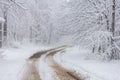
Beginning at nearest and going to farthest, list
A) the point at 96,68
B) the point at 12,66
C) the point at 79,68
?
the point at 96,68
the point at 79,68
the point at 12,66

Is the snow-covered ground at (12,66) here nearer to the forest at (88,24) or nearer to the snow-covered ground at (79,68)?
the snow-covered ground at (79,68)

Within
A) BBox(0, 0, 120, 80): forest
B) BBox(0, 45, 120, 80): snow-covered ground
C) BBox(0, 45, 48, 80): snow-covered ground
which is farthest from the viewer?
BBox(0, 0, 120, 80): forest

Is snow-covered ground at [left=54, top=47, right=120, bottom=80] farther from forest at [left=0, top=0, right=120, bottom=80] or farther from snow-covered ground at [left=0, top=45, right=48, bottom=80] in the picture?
snow-covered ground at [left=0, top=45, right=48, bottom=80]

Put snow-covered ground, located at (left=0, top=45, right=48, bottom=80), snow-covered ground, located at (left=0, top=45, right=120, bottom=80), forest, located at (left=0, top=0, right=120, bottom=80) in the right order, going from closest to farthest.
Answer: snow-covered ground, located at (left=0, top=45, right=48, bottom=80) → snow-covered ground, located at (left=0, top=45, right=120, bottom=80) → forest, located at (left=0, top=0, right=120, bottom=80)

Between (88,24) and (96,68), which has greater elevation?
(88,24)

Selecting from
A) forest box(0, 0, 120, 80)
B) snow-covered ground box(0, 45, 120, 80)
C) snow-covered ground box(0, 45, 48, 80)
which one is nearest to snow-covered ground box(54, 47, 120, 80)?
snow-covered ground box(0, 45, 120, 80)

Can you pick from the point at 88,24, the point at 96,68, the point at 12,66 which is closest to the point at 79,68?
the point at 96,68

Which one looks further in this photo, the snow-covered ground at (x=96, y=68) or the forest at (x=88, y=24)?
the forest at (x=88, y=24)

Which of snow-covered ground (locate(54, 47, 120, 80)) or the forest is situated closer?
snow-covered ground (locate(54, 47, 120, 80))

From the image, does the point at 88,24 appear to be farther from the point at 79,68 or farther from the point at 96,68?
the point at 96,68

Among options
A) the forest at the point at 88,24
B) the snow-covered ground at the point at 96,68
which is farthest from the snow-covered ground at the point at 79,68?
the forest at the point at 88,24

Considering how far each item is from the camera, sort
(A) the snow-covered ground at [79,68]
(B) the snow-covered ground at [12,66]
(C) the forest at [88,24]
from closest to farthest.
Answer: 1. (B) the snow-covered ground at [12,66]
2. (A) the snow-covered ground at [79,68]
3. (C) the forest at [88,24]

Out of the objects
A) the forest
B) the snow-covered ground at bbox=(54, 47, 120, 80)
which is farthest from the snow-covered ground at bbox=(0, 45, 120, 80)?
the forest

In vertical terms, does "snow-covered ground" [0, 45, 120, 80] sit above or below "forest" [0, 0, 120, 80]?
below
